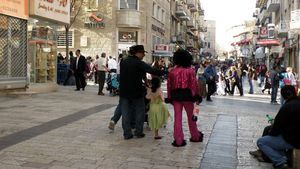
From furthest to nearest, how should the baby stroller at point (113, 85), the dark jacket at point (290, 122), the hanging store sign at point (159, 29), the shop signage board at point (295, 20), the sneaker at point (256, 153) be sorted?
the hanging store sign at point (159, 29) < the shop signage board at point (295, 20) < the baby stroller at point (113, 85) < the sneaker at point (256, 153) < the dark jacket at point (290, 122)

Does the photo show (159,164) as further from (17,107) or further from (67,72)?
(67,72)

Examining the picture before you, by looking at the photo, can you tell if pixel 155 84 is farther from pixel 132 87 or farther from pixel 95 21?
pixel 95 21

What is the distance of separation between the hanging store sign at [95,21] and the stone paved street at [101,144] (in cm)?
2448

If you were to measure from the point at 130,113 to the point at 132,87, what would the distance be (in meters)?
0.57

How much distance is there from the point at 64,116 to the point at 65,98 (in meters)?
4.64

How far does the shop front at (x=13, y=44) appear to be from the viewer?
15266 mm

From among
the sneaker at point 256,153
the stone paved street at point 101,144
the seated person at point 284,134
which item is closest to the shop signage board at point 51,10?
the stone paved street at point 101,144

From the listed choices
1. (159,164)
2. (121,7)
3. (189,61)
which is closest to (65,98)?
(189,61)

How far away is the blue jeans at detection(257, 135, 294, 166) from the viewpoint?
21.0 feet

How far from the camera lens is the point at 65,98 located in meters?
15.6

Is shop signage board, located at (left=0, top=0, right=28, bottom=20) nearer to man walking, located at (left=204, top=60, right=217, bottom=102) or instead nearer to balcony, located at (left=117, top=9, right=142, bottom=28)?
man walking, located at (left=204, top=60, right=217, bottom=102)

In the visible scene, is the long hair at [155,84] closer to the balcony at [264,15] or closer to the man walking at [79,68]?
the man walking at [79,68]

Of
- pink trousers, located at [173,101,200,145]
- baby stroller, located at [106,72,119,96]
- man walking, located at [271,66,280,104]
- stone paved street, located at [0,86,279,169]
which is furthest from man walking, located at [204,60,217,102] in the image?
pink trousers, located at [173,101,200,145]

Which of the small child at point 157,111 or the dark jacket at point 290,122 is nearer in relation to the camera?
the dark jacket at point 290,122
